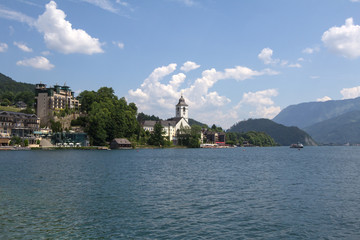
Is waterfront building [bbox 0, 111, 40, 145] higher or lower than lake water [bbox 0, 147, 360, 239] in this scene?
higher

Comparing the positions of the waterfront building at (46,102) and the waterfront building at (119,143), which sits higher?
the waterfront building at (46,102)

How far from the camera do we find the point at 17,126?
15388 cm

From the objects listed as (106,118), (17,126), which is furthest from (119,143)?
(17,126)

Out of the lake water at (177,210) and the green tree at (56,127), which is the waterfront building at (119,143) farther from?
the lake water at (177,210)

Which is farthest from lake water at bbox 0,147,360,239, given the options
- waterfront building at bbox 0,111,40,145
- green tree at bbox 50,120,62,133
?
green tree at bbox 50,120,62,133

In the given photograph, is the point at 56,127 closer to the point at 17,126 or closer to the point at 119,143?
the point at 17,126

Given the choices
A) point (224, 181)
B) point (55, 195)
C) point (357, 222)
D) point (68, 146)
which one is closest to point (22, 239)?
point (55, 195)

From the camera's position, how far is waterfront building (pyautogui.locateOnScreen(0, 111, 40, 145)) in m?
147

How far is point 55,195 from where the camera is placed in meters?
32.2

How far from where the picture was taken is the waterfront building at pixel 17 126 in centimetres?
14698

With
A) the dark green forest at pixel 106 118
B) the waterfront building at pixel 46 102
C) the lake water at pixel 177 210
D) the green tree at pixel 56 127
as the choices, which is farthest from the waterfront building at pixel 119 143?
the lake water at pixel 177 210

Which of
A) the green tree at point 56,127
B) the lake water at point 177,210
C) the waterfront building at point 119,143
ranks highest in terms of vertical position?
the green tree at point 56,127

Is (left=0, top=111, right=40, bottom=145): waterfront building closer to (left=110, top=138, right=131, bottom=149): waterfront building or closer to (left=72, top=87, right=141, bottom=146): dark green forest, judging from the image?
(left=72, top=87, right=141, bottom=146): dark green forest

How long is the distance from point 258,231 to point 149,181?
80.3ft
